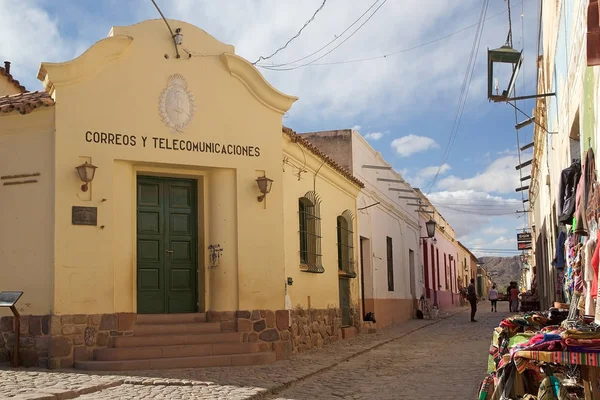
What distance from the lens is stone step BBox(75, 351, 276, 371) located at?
9844 mm

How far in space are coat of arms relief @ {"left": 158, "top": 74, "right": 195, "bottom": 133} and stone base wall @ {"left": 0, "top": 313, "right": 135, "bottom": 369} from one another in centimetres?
334

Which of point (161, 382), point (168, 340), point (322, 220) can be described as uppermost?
point (322, 220)

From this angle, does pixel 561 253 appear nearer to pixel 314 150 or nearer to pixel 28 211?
pixel 314 150

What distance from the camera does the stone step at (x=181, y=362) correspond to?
9844mm

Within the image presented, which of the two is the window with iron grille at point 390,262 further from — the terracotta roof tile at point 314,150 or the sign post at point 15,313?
the sign post at point 15,313

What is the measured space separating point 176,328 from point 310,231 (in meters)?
4.74

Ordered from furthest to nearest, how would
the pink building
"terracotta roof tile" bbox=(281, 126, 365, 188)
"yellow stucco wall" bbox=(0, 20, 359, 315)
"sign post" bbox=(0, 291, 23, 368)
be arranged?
1. the pink building
2. "terracotta roof tile" bbox=(281, 126, 365, 188)
3. "yellow stucco wall" bbox=(0, 20, 359, 315)
4. "sign post" bbox=(0, 291, 23, 368)

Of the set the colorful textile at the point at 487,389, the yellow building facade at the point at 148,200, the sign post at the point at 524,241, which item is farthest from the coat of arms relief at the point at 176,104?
the sign post at the point at 524,241

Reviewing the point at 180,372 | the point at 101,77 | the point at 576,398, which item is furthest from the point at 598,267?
the point at 101,77

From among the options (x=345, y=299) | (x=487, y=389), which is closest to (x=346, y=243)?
(x=345, y=299)

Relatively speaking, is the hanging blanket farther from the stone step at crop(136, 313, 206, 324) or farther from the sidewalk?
the stone step at crop(136, 313, 206, 324)

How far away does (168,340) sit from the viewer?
34.7 feet

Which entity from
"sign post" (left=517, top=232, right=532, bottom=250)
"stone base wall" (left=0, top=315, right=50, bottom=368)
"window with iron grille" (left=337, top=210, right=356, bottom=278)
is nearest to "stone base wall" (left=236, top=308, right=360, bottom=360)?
"window with iron grille" (left=337, top=210, right=356, bottom=278)

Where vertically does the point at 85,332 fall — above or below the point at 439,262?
below
